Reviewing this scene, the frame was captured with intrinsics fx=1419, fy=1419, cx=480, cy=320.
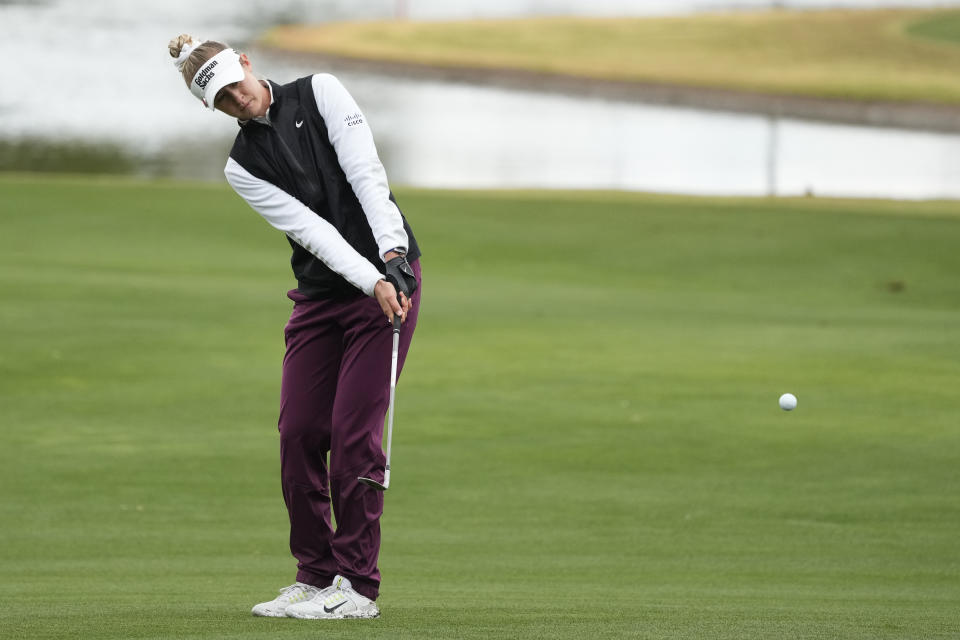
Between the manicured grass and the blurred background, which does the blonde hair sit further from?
the manicured grass

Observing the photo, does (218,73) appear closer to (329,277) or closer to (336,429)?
(329,277)

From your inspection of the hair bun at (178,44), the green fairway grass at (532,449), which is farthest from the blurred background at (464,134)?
the hair bun at (178,44)

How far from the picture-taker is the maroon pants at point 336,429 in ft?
12.5

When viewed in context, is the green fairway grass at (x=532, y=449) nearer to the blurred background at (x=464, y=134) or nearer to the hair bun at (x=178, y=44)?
the hair bun at (x=178, y=44)

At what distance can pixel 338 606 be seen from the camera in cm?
378

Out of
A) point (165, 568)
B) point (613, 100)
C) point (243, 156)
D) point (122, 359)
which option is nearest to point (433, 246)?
point (122, 359)

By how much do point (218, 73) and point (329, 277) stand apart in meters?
0.61

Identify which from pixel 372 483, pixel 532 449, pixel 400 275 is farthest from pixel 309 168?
pixel 532 449

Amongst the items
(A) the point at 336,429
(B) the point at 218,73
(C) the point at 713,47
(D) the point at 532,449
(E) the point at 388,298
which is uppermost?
(C) the point at 713,47

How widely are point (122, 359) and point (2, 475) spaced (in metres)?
2.71

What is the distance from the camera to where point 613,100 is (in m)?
38.3

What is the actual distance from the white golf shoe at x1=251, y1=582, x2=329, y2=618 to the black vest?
0.81 metres

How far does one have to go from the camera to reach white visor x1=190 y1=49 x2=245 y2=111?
3664 mm

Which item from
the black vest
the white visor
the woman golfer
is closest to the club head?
the woman golfer
